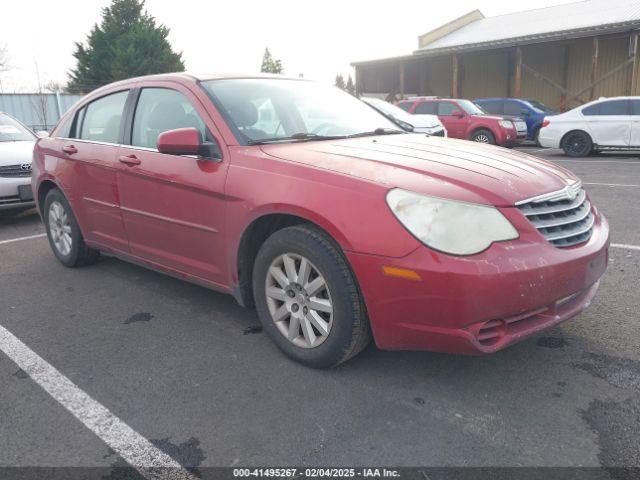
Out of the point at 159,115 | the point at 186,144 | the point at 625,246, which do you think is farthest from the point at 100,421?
the point at 625,246

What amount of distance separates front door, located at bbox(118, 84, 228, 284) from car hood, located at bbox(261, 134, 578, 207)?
18.5 inches

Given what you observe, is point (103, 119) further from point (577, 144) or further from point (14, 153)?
point (577, 144)

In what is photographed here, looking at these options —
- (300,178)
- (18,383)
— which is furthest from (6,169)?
(300,178)

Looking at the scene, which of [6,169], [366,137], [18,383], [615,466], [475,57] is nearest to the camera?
[615,466]

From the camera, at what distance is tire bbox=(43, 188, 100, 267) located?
478cm

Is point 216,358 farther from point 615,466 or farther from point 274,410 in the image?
point 615,466

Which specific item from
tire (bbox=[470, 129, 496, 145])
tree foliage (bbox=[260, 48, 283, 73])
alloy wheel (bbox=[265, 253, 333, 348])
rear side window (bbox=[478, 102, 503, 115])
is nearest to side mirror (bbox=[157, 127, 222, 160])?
alloy wheel (bbox=[265, 253, 333, 348])

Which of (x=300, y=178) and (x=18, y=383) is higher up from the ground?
(x=300, y=178)

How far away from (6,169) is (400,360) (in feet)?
19.4

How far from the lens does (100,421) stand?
2553 mm

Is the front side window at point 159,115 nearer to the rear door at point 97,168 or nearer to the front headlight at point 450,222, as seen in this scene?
the rear door at point 97,168

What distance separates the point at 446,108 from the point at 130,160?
544 inches

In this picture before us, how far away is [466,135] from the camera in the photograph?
51.2 feet

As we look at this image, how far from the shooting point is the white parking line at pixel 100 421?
87.7 inches
